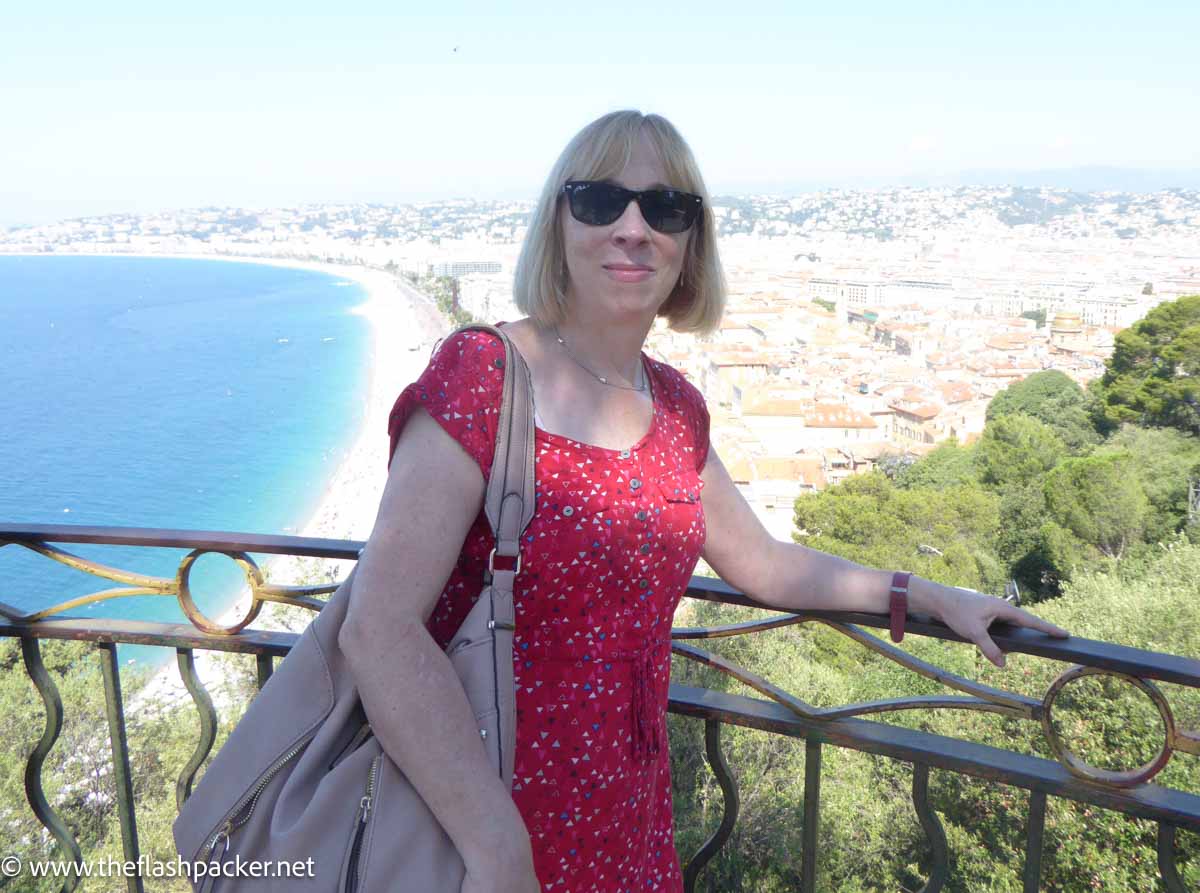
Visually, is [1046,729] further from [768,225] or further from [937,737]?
[768,225]

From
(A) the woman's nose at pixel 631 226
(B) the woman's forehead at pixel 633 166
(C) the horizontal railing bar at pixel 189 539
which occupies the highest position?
(B) the woman's forehead at pixel 633 166

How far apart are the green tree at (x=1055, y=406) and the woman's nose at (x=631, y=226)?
1015 inches

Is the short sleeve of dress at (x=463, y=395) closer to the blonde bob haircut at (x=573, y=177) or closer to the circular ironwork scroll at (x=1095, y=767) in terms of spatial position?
the blonde bob haircut at (x=573, y=177)

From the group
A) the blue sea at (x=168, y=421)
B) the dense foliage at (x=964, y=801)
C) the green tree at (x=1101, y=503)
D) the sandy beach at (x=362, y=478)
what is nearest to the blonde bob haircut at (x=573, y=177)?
the sandy beach at (x=362, y=478)

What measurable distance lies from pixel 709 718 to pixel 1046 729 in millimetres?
447

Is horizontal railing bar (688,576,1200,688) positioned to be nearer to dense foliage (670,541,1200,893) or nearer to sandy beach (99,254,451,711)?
sandy beach (99,254,451,711)

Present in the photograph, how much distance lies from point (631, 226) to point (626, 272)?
0.05 metres

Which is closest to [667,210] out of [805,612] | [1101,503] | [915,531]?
[805,612]

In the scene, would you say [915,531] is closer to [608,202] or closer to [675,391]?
[675,391]

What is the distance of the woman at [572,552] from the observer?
2.76ft

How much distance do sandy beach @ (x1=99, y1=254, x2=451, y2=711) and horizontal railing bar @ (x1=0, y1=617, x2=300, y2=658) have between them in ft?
0.44

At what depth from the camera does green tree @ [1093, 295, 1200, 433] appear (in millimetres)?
21078

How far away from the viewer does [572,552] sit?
37.5 inches

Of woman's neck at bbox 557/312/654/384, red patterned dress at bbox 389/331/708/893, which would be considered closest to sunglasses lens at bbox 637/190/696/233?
woman's neck at bbox 557/312/654/384
